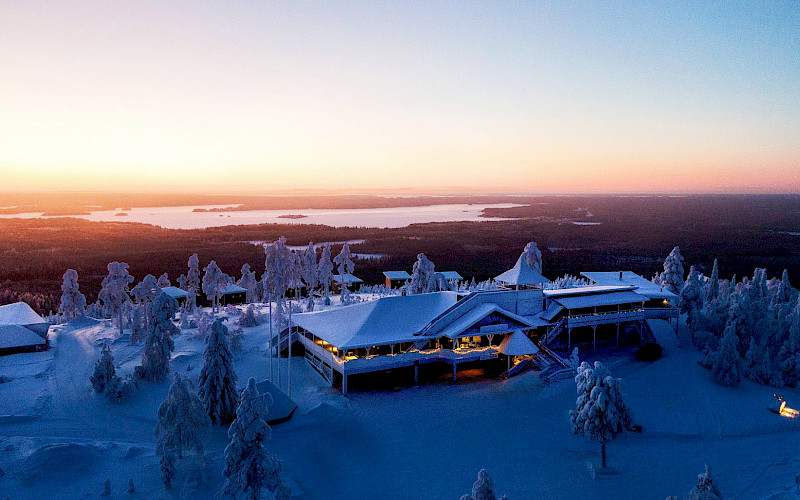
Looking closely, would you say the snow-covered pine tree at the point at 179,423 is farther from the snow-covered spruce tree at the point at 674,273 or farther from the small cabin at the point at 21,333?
the snow-covered spruce tree at the point at 674,273

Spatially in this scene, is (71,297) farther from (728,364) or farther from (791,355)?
(791,355)

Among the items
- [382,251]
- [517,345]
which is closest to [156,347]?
[517,345]

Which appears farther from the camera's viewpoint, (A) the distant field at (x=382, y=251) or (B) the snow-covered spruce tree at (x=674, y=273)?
(A) the distant field at (x=382, y=251)

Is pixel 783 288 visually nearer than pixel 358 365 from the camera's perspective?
No

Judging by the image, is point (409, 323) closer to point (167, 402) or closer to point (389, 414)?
point (389, 414)

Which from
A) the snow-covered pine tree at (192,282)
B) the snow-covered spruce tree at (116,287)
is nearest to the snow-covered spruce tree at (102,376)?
the snow-covered spruce tree at (116,287)

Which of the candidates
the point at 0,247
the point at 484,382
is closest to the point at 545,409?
the point at 484,382
